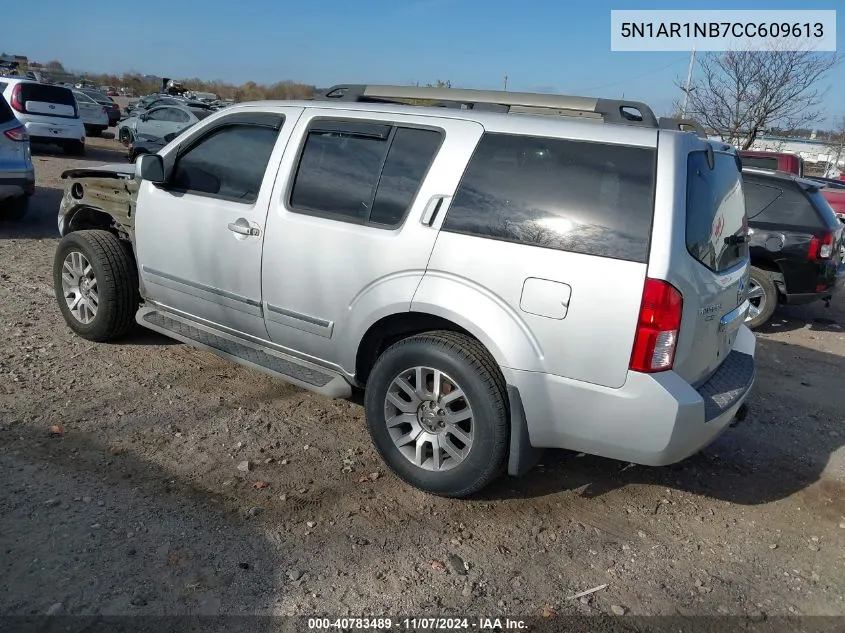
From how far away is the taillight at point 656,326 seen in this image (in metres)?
2.91

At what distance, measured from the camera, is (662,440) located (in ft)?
9.90

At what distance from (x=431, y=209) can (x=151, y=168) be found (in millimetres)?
2059

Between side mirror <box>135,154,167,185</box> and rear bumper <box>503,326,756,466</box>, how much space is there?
8.77 feet

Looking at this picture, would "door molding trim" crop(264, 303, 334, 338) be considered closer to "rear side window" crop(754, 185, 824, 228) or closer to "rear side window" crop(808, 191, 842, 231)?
"rear side window" crop(754, 185, 824, 228)

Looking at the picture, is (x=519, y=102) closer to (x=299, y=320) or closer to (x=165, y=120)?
(x=299, y=320)

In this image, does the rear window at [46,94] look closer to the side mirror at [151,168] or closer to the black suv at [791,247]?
the side mirror at [151,168]

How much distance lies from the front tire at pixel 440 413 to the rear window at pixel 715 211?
111cm

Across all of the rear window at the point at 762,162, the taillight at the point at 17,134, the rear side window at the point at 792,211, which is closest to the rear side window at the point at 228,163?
the taillight at the point at 17,134

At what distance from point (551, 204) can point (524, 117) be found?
20.9 inches

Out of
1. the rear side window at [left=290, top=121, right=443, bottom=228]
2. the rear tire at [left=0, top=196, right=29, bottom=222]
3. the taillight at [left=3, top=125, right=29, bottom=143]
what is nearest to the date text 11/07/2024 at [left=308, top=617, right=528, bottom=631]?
the rear side window at [left=290, top=121, right=443, bottom=228]

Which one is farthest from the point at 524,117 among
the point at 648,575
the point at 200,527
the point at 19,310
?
the point at 19,310

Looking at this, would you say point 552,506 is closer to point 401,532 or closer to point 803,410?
point 401,532

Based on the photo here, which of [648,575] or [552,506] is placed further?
[552,506]

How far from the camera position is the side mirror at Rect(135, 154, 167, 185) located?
443cm
